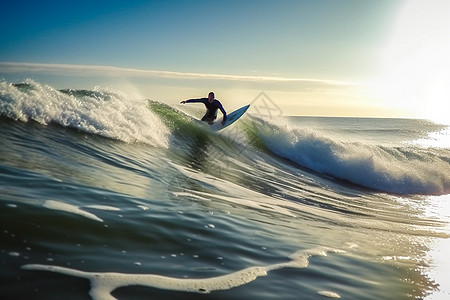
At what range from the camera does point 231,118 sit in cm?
1670

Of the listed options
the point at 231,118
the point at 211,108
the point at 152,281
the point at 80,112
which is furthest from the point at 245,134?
the point at 152,281

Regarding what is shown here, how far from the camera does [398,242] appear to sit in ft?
22.2

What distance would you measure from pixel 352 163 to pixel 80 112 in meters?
12.0

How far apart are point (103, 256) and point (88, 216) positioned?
1.10 meters

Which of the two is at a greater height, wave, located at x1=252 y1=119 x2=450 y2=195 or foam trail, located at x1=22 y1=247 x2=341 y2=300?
wave, located at x1=252 y1=119 x2=450 y2=195

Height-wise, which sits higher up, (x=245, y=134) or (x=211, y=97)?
(x=211, y=97)

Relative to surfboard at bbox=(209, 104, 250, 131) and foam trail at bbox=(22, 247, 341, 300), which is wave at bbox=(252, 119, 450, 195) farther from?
foam trail at bbox=(22, 247, 341, 300)

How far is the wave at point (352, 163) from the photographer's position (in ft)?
54.2

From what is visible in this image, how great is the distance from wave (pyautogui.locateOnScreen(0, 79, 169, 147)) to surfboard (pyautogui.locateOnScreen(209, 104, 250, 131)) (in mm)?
3546

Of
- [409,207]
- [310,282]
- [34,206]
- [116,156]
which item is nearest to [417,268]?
[310,282]

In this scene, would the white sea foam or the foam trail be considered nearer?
the foam trail

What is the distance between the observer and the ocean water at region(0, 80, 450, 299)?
3516mm

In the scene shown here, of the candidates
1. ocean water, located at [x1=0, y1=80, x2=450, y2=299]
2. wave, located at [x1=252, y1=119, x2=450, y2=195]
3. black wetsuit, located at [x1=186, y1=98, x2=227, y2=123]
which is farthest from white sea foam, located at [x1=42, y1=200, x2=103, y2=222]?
wave, located at [x1=252, y1=119, x2=450, y2=195]

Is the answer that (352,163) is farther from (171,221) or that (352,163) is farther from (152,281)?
(152,281)
